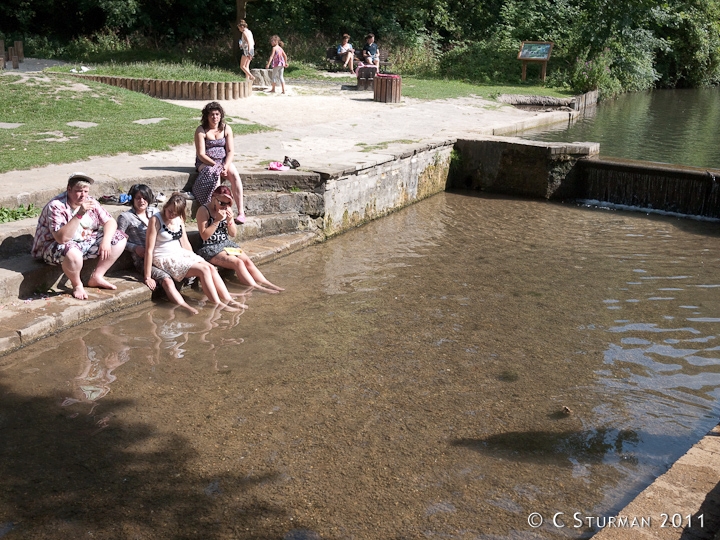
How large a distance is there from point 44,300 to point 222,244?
179 centimetres

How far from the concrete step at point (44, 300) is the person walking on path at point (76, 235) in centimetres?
11

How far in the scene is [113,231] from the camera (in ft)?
21.5

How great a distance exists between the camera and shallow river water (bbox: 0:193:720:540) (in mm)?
3936

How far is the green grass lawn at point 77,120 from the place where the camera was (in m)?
9.41

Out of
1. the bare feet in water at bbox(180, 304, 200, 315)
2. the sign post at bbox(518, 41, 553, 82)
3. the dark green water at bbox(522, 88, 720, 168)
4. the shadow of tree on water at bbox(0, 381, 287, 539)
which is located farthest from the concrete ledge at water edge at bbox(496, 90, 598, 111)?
the shadow of tree on water at bbox(0, 381, 287, 539)

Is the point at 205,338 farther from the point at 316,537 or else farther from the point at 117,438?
the point at 316,537

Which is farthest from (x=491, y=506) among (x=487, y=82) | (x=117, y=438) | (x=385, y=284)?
(x=487, y=82)

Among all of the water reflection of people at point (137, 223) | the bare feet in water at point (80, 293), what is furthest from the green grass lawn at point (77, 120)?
the bare feet in water at point (80, 293)

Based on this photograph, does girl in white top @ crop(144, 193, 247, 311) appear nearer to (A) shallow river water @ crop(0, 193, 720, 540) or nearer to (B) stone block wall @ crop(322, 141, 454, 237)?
(A) shallow river water @ crop(0, 193, 720, 540)

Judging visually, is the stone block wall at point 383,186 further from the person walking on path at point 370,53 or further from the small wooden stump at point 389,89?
the person walking on path at point 370,53

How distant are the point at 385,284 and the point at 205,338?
2.14m

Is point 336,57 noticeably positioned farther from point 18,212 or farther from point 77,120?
point 18,212

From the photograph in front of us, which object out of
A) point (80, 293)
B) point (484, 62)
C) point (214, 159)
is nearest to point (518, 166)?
point (214, 159)

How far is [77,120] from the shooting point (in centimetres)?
1165
